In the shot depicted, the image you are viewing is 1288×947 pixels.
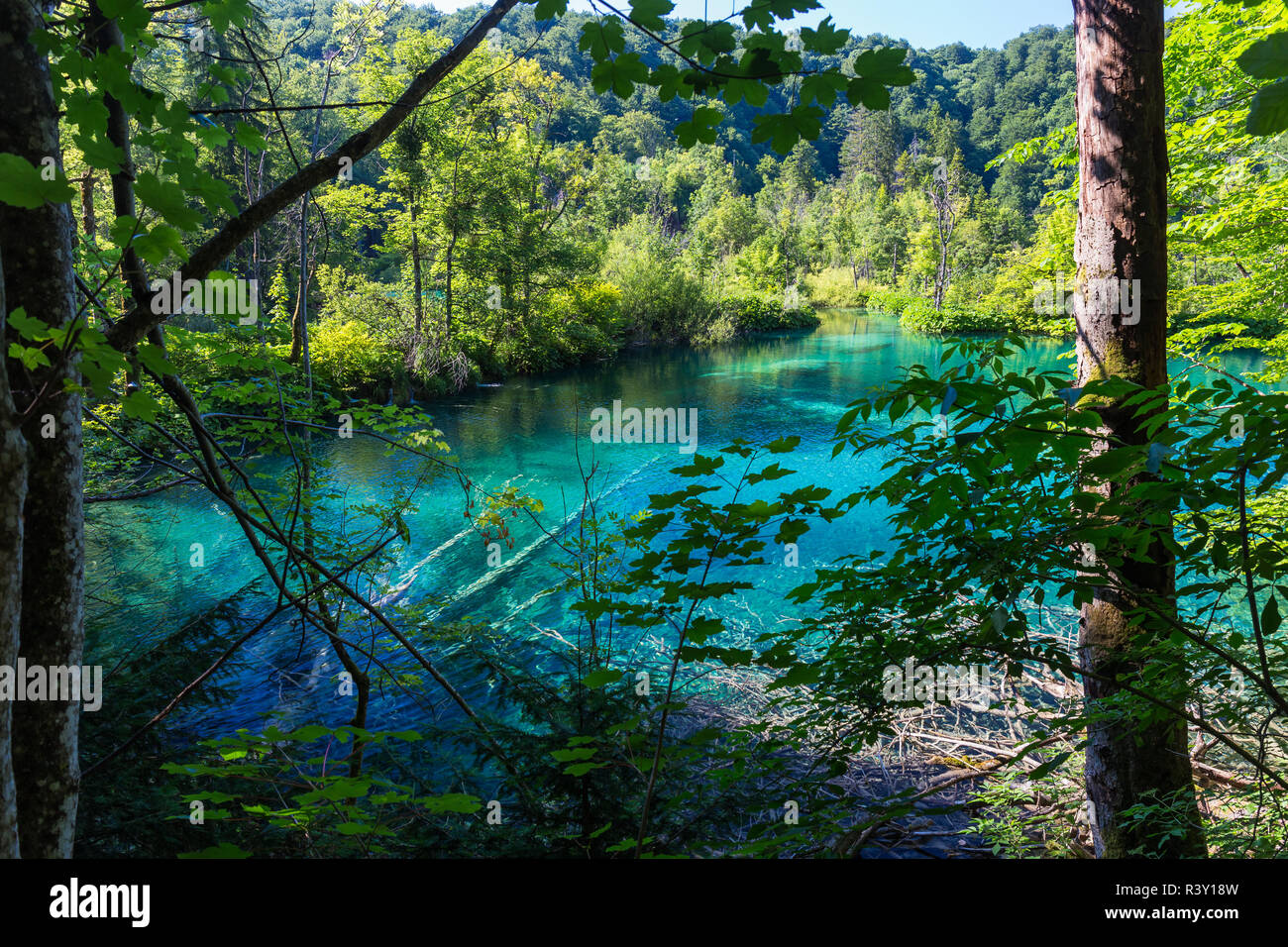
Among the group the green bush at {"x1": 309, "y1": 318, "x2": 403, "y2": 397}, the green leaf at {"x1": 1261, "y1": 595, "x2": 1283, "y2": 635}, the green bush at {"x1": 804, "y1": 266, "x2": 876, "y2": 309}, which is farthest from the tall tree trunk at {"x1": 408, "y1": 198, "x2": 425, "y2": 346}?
the green bush at {"x1": 804, "y1": 266, "x2": 876, "y2": 309}

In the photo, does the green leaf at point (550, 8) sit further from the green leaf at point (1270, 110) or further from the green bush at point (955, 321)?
the green bush at point (955, 321)

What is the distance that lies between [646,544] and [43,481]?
6.95 ft

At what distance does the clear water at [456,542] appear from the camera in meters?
5.52

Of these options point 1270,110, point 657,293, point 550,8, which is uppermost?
point 657,293

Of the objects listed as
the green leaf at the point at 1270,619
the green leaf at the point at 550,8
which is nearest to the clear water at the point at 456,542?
the green leaf at the point at 1270,619

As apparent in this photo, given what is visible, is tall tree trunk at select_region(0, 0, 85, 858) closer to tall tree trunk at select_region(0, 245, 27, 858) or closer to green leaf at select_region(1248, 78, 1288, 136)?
tall tree trunk at select_region(0, 245, 27, 858)

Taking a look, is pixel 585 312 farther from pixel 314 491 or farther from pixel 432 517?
pixel 314 491

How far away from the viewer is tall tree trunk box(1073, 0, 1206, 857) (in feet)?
7.57

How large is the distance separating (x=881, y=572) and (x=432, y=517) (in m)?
7.85

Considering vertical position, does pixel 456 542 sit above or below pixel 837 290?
below

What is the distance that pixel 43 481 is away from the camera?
46.5 inches

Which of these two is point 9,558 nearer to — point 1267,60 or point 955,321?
point 1267,60

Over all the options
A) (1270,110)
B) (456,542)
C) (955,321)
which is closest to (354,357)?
(456,542)
